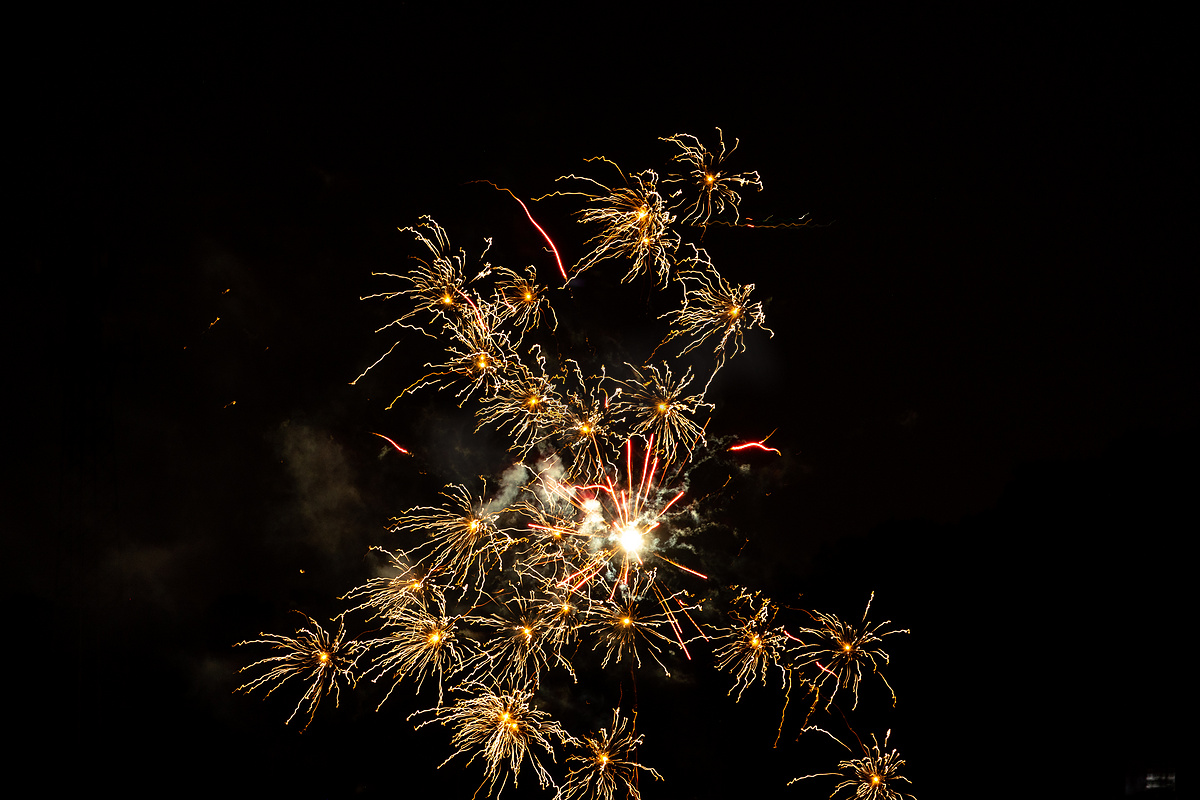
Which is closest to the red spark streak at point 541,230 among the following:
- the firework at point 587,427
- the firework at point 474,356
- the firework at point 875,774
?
the firework at point 474,356

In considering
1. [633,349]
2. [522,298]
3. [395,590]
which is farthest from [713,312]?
[395,590]

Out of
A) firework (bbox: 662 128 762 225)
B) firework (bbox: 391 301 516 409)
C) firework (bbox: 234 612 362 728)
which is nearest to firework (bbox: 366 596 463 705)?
firework (bbox: 234 612 362 728)

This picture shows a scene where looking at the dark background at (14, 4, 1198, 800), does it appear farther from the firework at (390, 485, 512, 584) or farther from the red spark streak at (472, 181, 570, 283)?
the firework at (390, 485, 512, 584)

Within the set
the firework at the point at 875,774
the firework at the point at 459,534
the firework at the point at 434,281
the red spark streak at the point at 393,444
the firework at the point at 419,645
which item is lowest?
the firework at the point at 875,774

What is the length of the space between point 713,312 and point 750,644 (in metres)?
2.05

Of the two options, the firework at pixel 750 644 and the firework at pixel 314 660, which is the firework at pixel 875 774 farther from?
the firework at pixel 314 660

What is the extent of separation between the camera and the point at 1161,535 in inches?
133

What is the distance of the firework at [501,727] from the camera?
10.8ft

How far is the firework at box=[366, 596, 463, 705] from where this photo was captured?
129 inches

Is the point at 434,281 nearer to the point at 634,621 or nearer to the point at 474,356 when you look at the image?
the point at 474,356

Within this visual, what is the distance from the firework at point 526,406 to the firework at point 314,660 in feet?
5.32

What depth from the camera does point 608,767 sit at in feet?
11.1

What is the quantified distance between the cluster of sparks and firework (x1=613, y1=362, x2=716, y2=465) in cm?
1

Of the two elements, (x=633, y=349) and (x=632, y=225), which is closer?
(x=632, y=225)
